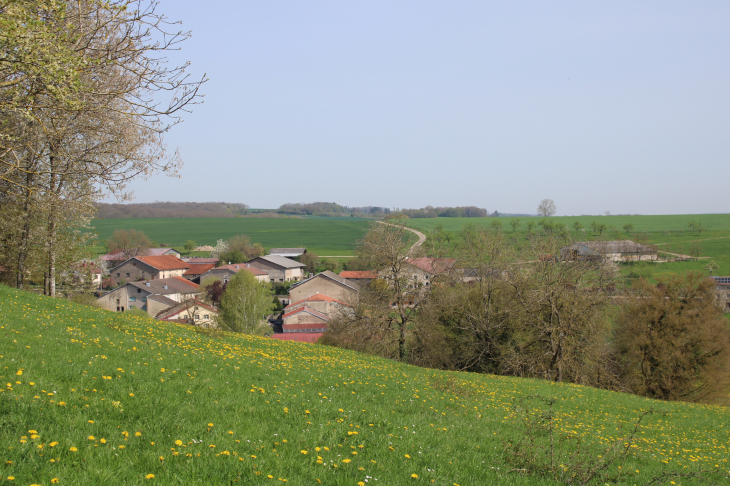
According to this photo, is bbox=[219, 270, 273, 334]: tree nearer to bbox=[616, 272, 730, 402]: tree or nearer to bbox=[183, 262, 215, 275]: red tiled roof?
bbox=[616, 272, 730, 402]: tree

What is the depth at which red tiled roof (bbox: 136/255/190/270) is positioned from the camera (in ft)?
331

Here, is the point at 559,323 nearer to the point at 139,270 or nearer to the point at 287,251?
the point at 139,270

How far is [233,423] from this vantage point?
6773 millimetres

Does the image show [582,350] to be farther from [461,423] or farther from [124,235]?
[124,235]

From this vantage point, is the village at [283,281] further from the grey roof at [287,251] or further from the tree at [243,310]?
the grey roof at [287,251]

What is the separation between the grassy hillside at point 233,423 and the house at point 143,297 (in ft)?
207

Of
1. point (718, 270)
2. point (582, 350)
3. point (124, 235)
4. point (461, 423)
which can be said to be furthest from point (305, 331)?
point (124, 235)

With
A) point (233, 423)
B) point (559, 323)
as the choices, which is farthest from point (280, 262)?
point (233, 423)

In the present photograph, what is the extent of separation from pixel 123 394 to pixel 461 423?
21.8ft

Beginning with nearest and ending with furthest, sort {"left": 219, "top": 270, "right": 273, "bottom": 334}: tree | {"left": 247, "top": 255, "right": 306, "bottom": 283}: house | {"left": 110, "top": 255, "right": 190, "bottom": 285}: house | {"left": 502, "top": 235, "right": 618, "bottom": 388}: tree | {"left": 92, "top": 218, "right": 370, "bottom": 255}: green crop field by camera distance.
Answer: {"left": 502, "top": 235, "right": 618, "bottom": 388}: tree < {"left": 219, "top": 270, "right": 273, "bottom": 334}: tree < {"left": 110, "top": 255, "right": 190, "bottom": 285}: house < {"left": 247, "top": 255, "right": 306, "bottom": 283}: house < {"left": 92, "top": 218, "right": 370, "bottom": 255}: green crop field

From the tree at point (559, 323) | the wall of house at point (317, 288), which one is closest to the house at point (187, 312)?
the wall of house at point (317, 288)

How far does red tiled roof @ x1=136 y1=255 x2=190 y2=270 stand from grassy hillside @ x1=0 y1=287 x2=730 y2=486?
94.1 metres

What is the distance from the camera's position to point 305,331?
62094mm

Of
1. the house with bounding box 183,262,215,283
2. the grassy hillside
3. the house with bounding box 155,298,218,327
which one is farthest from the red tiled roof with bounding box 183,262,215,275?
the grassy hillside
